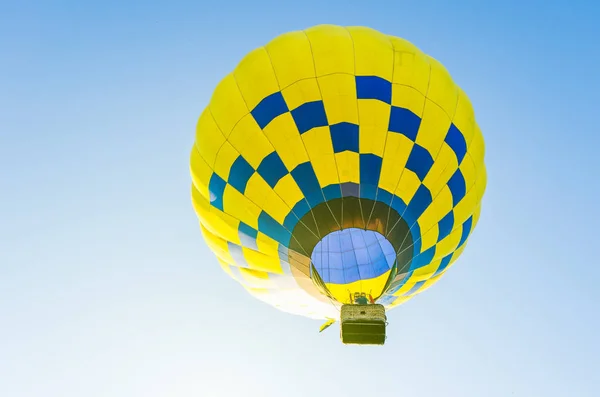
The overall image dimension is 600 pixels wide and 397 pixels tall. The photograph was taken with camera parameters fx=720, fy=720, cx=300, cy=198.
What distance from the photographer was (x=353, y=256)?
8945 mm

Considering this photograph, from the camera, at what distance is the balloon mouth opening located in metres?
8.70

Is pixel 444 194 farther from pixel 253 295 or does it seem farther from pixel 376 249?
pixel 253 295

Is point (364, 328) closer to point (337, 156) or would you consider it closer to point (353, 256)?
point (353, 256)

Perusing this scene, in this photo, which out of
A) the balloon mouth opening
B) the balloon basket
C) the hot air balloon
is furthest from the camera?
the balloon mouth opening

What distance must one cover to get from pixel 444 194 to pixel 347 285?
5.39 feet

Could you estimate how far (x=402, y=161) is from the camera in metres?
8.09

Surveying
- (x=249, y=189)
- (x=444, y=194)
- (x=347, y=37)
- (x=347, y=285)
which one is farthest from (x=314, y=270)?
(x=347, y=37)

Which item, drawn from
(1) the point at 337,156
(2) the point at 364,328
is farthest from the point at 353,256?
(1) the point at 337,156

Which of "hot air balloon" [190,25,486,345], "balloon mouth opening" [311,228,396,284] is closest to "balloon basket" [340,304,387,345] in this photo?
"hot air balloon" [190,25,486,345]

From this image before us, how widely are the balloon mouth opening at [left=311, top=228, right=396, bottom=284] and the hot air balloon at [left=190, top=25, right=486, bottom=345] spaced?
0.17ft

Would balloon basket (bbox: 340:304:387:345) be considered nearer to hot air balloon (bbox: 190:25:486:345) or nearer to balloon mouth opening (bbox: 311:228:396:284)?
hot air balloon (bbox: 190:25:486:345)

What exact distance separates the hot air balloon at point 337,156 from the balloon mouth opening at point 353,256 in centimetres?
5

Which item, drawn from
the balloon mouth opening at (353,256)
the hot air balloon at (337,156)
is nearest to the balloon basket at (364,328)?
the hot air balloon at (337,156)

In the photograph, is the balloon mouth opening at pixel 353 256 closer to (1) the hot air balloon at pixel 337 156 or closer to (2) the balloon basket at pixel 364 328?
(1) the hot air balloon at pixel 337 156
